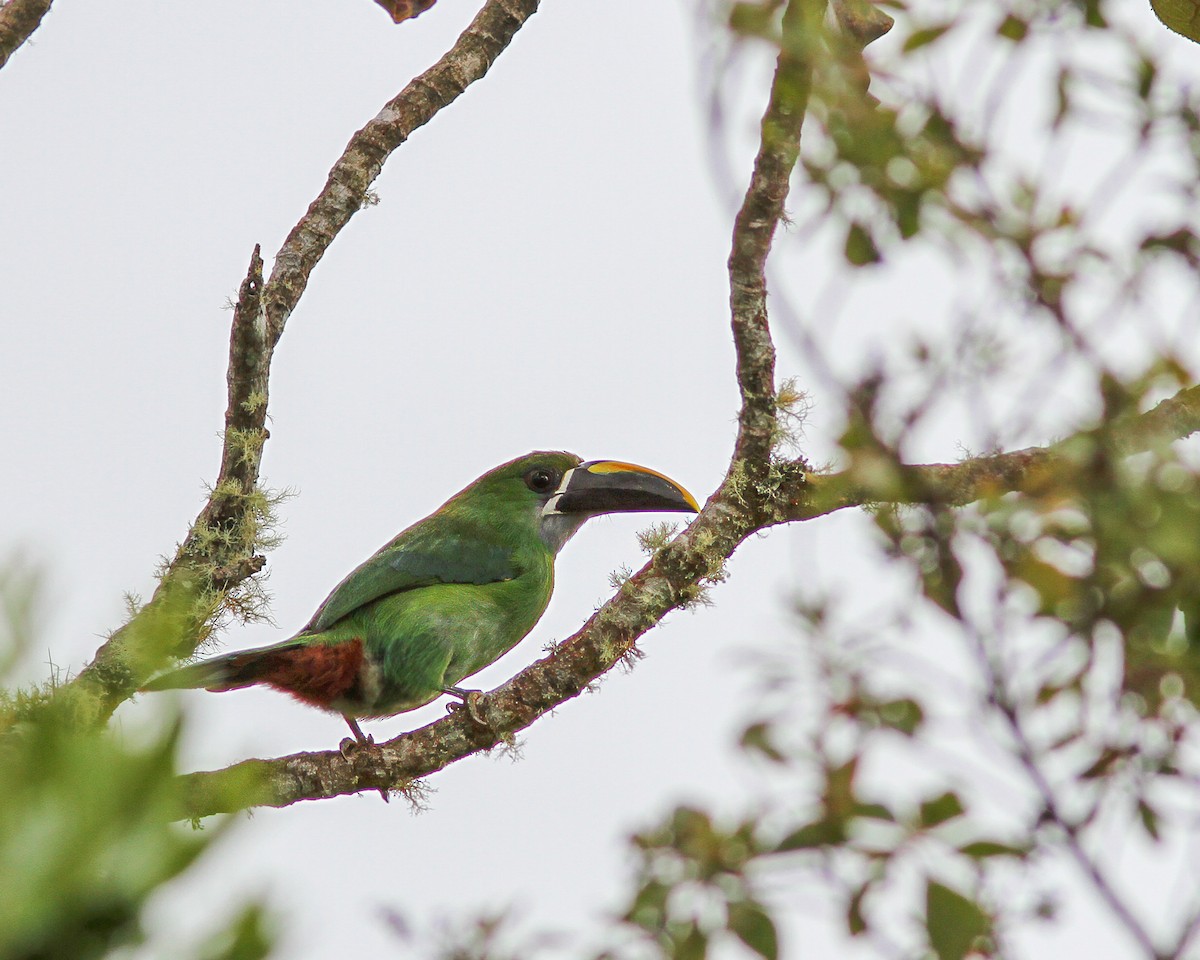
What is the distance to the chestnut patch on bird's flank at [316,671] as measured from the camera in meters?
3.81

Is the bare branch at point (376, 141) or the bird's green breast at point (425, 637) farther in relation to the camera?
the bird's green breast at point (425, 637)

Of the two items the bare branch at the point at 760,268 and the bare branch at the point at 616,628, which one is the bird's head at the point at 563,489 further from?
the bare branch at the point at 760,268

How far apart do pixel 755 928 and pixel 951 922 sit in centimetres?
23

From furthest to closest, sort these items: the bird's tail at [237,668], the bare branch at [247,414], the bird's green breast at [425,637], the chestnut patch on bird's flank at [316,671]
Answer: the bird's green breast at [425,637], the chestnut patch on bird's flank at [316,671], the bird's tail at [237,668], the bare branch at [247,414]

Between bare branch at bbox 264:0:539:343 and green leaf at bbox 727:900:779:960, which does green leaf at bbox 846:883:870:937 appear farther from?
bare branch at bbox 264:0:539:343

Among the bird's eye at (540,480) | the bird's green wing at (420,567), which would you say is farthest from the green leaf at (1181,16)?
the bird's eye at (540,480)

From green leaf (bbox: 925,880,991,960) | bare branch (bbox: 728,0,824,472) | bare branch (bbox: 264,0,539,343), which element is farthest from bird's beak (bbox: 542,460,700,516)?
green leaf (bbox: 925,880,991,960)

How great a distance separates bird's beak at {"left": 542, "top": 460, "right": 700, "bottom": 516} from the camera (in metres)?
4.19

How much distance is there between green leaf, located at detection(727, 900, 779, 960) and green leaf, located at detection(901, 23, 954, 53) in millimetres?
982

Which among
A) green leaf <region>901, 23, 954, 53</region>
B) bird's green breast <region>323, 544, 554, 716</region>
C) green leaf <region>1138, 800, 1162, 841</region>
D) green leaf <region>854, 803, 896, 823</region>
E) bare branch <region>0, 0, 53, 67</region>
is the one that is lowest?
green leaf <region>1138, 800, 1162, 841</region>

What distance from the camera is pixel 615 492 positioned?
4445mm

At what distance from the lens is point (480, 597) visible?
4.18 meters

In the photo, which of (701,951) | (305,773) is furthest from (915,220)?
(305,773)

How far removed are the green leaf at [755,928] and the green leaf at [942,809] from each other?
0.69 ft
